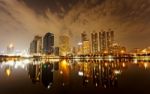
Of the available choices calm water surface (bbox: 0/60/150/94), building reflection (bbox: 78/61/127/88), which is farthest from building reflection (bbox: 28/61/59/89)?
building reflection (bbox: 78/61/127/88)

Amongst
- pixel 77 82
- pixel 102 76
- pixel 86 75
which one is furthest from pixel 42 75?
pixel 77 82

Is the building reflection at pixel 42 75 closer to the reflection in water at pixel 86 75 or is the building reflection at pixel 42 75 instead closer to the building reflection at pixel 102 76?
the reflection in water at pixel 86 75

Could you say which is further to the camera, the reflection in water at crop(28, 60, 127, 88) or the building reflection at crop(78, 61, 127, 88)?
the reflection in water at crop(28, 60, 127, 88)

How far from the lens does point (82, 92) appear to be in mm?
29625

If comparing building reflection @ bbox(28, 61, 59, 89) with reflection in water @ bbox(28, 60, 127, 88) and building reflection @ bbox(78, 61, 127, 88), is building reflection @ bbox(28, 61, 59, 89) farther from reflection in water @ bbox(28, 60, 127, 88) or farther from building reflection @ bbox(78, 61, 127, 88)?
building reflection @ bbox(78, 61, 127, 88)

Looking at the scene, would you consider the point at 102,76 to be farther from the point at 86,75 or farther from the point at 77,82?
the point at 77,82

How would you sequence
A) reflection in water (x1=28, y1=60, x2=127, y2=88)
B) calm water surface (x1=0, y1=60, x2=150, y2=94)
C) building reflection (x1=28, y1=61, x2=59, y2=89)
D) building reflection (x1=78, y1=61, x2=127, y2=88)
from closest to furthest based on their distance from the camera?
1. calm water surface (x1=0, y1=60, x2=150, y2=94)
2. building reflection (x1=78, y1=61, x2=127, y2=88)
3. reflection in water (x1=28, y1=60, x2=127, y2=88)
4. building reflection (x1=28, y1=61, x2=59, y2=89)

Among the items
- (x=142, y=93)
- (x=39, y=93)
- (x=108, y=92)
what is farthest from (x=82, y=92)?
(x=142, y=93)

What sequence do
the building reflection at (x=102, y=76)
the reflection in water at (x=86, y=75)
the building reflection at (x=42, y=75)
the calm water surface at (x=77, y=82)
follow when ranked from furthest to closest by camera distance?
1. the building reflection at (x=42, y=75)
2. the reflection in water at (x=86, y=75)
3. the building reflection at (x=102, y=76)
4. the calm water surface at (x=77, y=82)

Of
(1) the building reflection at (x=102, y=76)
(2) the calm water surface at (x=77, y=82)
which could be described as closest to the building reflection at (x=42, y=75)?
(2) the calm water surface at (x=77, y=82)

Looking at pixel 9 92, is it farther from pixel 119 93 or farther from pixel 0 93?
pixel 119 93

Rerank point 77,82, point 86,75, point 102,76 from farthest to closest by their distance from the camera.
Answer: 1. point 86,75
2. point 102,76
3. point 77,82

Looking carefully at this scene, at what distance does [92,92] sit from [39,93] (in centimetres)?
656

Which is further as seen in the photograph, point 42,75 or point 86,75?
point 42,75
